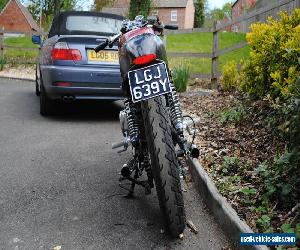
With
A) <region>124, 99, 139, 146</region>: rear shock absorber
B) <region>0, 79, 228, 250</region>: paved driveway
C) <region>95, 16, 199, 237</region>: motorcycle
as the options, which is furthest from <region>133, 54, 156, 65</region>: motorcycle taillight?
<region>0, 79, 228, 250</region>: paved driveway

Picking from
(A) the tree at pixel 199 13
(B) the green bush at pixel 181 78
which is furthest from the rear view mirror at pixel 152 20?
(A) the tree at pixel 199 13

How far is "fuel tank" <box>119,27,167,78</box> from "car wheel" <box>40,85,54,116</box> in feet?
12.9

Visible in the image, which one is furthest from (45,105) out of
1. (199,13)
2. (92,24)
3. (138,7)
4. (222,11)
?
(222,11)

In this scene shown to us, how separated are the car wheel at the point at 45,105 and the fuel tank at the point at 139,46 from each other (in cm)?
392

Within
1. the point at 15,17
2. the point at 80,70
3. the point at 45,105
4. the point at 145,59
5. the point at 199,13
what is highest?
the point at 199,13

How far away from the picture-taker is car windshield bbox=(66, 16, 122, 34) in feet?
23.2

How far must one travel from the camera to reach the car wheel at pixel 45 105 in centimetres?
707

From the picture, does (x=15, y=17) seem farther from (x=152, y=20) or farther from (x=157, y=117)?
(x=157, y=117)

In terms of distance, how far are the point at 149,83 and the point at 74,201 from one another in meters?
1.34

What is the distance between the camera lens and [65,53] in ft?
20.9

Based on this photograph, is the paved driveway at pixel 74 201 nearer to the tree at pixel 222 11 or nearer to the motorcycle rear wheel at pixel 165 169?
the motorcycle rear wheel at pixel 165 169

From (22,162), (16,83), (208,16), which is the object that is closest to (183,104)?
(22,162)

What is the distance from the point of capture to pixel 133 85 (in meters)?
3.03

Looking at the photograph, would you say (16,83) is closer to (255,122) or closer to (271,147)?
(255,122)
